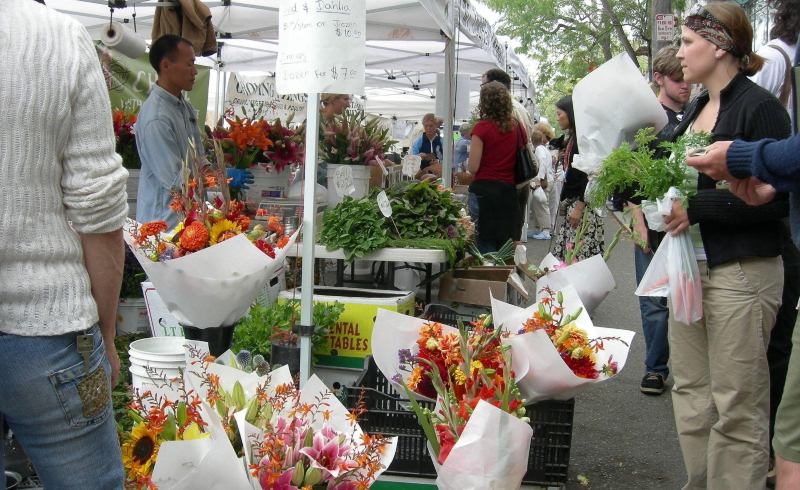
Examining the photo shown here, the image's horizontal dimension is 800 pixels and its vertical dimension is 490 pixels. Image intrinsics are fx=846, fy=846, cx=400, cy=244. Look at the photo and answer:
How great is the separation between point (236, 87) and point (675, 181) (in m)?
5.06

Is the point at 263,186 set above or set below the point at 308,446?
above

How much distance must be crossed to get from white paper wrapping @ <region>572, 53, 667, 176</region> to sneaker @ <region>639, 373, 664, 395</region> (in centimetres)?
230

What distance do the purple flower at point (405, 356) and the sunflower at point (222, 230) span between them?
0.76m

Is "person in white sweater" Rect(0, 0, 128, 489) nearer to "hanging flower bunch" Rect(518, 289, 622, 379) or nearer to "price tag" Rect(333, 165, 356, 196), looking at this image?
"hanging flower bunch" Rect(518, 289, 622, 379)

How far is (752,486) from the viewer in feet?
10.5

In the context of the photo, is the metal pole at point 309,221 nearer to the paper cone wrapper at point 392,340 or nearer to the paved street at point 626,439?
the paper cone wrapper at point 392,340

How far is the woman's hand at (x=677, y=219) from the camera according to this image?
3.13 metres

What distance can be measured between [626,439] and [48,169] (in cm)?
379

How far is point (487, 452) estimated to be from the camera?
7.91 ft

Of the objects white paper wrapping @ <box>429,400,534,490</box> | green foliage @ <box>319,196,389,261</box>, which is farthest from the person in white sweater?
green foliage @ <box>319,196,389,261</box>

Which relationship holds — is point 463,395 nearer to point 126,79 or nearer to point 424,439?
point 424,439

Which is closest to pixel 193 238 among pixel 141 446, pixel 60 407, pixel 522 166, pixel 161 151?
pixel 141 446

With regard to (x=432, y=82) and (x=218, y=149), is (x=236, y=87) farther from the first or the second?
(x=432, y=82)

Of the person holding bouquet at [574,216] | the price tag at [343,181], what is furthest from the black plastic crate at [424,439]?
the person holding bouquet at [574,216]
